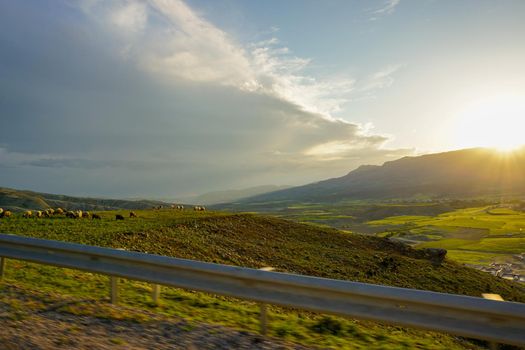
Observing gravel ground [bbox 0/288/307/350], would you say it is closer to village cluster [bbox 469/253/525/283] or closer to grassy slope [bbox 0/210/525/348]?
grassy slope [bbox 0/210/525/348]

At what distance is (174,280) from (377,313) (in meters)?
3.43

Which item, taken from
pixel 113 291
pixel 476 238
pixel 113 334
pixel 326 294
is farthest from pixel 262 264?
pixel 476 238

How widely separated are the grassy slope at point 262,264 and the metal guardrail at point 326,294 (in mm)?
888

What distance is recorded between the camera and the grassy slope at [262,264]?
24.4 feet

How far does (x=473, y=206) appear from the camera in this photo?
191750 millimetres

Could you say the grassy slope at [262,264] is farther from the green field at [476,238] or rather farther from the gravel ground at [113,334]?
the green field at [476,238]

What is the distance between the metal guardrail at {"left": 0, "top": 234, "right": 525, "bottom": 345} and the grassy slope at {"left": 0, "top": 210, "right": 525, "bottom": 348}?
888 millimetres

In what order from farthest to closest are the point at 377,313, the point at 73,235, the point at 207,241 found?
the point at 207,241 < the point at 73,235 < the point at 377,313

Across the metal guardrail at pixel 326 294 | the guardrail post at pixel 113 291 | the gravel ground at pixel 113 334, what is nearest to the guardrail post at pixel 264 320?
the gravel ground at pixel 113 334

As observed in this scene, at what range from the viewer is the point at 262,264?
21.9m

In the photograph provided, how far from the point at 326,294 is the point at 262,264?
1642cm

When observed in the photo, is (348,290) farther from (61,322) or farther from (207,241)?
(207,241)

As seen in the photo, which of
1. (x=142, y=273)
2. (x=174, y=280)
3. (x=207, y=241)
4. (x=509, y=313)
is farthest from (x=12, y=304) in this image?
(x=207, y=241)

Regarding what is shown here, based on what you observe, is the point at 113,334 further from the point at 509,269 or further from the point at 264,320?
the point at 509,269
